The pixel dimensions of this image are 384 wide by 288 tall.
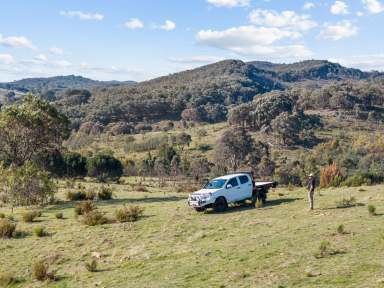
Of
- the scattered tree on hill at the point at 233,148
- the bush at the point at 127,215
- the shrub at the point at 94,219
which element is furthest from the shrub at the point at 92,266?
the scattered tree on hill at the point at 233,148

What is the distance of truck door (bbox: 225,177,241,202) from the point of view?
93.0 feet

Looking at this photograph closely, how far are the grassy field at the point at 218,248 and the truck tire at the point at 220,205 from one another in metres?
0.35

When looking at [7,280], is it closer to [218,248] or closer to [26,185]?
[218,248]

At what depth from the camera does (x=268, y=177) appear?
3031 inches

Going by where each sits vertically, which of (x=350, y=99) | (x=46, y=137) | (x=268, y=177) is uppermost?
(x=350, y=99)

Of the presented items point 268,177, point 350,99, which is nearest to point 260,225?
point 268,177

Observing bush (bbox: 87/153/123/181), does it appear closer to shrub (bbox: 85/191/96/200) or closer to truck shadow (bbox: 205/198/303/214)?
shrub (bbox: 85/191/96/200)

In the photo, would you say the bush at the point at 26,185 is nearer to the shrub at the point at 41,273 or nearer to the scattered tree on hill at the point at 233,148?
the shrub at the point at 41,273

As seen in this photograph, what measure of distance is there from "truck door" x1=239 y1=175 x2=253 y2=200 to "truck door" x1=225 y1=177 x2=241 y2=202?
290mm

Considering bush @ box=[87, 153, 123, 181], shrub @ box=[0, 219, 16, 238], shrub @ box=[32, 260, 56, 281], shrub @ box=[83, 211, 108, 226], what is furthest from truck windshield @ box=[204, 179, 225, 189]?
bush @ box=[87, 153, 123, 181]

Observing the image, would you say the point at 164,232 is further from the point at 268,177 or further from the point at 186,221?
the point at 268,177

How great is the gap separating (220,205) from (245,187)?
6.89ft

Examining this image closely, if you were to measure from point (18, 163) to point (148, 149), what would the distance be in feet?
245

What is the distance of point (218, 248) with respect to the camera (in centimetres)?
1962
